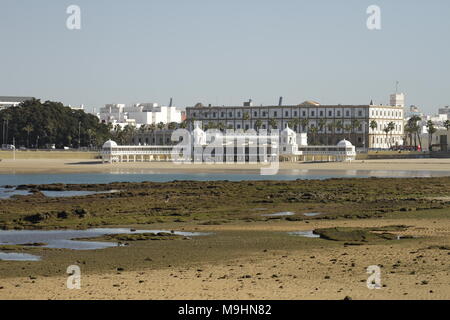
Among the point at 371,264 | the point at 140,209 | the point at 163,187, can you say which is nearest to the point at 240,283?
the point at 371,264

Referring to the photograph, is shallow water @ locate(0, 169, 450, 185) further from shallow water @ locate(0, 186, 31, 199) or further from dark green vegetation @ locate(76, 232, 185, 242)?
dark green vegetation @ locate(76, 232, 185, 242)

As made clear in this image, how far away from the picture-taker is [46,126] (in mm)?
176875

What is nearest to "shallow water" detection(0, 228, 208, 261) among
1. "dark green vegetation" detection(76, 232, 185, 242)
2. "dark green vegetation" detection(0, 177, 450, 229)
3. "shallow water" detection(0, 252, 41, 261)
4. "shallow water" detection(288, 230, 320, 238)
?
"dark green vegetation" detection(76, 232, 185, 242)

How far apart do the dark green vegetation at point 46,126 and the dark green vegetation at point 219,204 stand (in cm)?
10192

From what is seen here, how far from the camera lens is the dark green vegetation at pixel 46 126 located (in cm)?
17825

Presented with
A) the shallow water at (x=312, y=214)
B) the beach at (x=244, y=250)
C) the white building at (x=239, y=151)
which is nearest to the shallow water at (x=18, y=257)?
the beach at (x=244, y=250)

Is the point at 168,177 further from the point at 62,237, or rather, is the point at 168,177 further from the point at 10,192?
the point at 62,237

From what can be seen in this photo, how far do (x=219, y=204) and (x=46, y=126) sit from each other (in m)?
126

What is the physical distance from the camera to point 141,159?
162 meters

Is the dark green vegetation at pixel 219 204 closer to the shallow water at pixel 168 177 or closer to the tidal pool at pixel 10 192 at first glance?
the tidal pool at pixel 10 192

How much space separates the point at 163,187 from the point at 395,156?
311 feet

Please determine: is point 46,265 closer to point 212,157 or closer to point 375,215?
point 375,215

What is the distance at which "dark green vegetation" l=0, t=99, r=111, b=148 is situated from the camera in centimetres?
17825
